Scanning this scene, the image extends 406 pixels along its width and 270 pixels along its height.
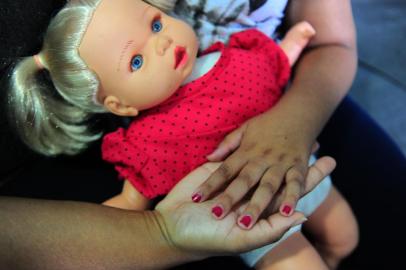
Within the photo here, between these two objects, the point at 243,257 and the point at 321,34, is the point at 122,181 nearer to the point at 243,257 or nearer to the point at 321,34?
the point at 243,257

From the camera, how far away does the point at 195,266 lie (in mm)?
800

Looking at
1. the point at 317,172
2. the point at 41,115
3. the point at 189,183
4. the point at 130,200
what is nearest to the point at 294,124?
the point at 317,172

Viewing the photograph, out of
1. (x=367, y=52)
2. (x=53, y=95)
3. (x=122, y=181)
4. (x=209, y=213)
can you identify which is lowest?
(x=367, y=52)

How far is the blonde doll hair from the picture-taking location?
0.69 m

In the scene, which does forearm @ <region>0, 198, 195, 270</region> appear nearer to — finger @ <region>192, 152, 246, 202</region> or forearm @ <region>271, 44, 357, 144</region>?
finger @ <region>192, 152, 246, 202</region>

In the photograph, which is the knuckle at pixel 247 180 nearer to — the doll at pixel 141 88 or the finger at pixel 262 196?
the finger at pixel 262 196

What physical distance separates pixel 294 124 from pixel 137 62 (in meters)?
0.27

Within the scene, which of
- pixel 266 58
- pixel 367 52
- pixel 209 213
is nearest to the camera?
pixel 209 213

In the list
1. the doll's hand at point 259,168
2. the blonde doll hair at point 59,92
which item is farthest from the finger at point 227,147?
the blonde doll hair at point 59,92

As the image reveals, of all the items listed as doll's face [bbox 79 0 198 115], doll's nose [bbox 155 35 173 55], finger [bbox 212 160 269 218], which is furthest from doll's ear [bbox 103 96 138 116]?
finger [bbox 212 160 269 218]

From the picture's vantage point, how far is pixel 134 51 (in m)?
0.69

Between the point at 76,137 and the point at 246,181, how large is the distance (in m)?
0.35

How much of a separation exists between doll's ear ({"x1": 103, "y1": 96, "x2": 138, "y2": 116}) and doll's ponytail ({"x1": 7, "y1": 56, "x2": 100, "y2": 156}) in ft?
0.28

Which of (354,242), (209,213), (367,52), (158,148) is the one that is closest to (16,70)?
(158,148)
